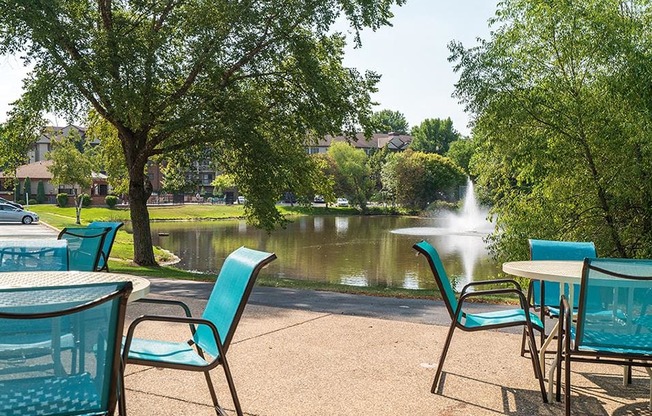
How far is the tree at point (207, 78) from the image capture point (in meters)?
15.0

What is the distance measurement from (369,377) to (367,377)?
0.02 m

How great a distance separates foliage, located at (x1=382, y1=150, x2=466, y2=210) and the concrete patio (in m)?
62.7

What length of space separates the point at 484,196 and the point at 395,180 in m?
56.0

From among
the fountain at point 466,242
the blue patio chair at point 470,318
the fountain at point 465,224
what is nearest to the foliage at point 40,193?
the fountain at point 465,224

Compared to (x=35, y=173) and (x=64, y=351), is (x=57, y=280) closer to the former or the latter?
(x=64, y=351)

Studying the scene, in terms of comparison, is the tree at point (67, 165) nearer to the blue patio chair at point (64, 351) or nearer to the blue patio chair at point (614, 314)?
the blue patio chair at point (614, 314)

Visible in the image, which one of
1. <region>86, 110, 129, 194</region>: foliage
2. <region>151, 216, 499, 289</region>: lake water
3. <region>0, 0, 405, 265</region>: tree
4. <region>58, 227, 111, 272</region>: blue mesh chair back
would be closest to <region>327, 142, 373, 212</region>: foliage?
<region>151, 216, 499, 289</region>: lake water

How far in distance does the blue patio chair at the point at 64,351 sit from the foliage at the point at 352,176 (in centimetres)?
6636

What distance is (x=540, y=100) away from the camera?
12.1m

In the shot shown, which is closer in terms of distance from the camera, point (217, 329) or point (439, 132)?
point (217, 329)

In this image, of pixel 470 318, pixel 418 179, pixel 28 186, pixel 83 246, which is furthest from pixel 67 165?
pixel 470 318

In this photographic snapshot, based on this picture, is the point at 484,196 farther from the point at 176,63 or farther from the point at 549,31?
the point at 176,63

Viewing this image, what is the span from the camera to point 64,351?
252 cm

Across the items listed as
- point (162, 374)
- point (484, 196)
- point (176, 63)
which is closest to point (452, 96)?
point (484, 196)
